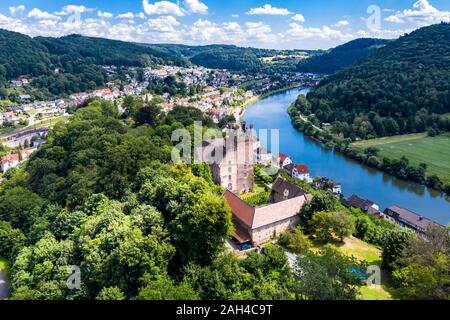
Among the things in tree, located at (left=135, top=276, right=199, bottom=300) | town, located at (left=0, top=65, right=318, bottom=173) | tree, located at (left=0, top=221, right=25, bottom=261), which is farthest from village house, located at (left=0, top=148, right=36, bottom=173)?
tree, located at (left=135, top=276, right=199, bottom=300)

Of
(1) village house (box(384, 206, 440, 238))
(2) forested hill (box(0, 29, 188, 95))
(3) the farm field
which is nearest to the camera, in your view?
(3) the farm field

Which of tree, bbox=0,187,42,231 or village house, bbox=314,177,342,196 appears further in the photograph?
village house, bbox=314,177,342,196

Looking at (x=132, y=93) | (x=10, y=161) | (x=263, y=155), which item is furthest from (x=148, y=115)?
(x=132, y=93)

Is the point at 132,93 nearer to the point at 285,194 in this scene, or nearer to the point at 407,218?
the point at 407,218

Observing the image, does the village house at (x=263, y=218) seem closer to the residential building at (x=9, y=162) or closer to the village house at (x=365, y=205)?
the village house at (x=365, y=205)

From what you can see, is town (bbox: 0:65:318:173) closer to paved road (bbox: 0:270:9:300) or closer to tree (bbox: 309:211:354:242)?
paved road (bbox: 0:270:9:300)

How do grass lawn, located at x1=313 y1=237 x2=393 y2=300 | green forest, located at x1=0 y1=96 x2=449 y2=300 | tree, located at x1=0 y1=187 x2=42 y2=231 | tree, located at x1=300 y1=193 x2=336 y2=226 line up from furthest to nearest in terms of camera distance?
1. tree, located at x1=0 y1=187 x2=42 y2=231
2. tree, located at x1=300 y1=193 x2=336 y2=226
3. grass lawn, located at x1=313 y1=237 x2=393 y2=300
4. green forest, located at x1=0 y1=96 x2=449 y2=300

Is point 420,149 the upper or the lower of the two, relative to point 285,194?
lower
